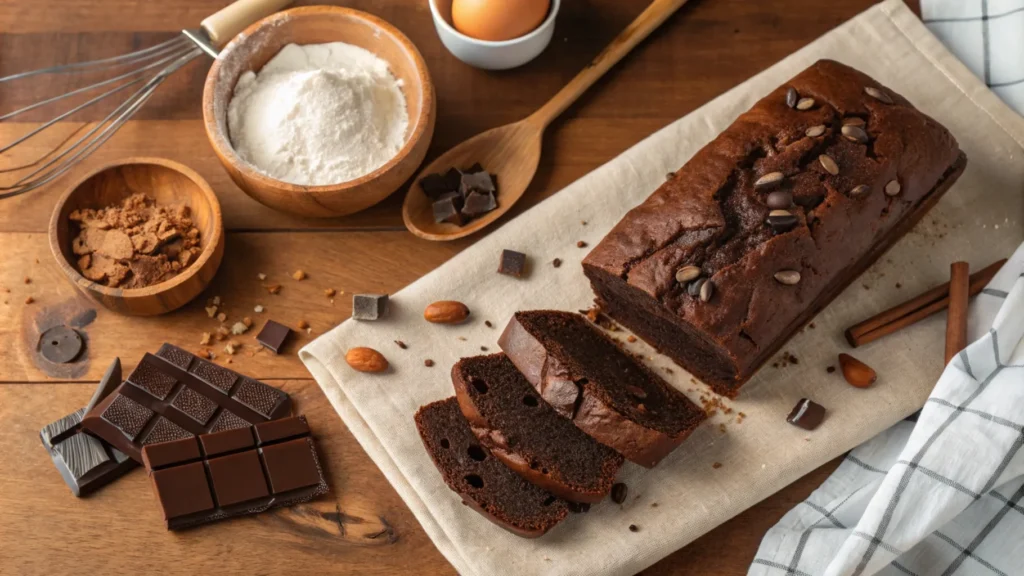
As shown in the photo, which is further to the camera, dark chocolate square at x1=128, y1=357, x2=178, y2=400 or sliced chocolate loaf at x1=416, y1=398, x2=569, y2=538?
dark chocolate square at x1=128, y1=357, x2=178, y2=400

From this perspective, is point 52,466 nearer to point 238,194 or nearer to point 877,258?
point 238,194

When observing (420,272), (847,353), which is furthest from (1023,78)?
(420,272)

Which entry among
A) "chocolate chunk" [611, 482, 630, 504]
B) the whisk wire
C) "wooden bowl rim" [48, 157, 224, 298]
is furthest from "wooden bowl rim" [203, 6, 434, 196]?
"chocolate chunk" [611, 482, 630, 504]

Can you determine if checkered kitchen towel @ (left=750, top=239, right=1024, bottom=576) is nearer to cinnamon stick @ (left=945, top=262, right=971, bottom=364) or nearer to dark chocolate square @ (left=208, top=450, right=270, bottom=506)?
cinnamon stick @ (left=945, top=262, right=971, bottom=364)

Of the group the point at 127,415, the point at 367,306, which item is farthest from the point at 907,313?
the point at 127,415

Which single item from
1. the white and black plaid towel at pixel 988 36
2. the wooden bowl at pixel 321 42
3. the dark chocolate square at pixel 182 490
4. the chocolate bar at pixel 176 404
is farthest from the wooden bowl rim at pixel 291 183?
the white and black plaid towel at pixel 988 36

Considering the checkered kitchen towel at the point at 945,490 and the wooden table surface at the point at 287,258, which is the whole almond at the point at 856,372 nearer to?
the checkered kitchen towel at the point at 945,490

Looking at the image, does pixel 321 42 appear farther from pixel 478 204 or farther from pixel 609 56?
pixel 609 56
